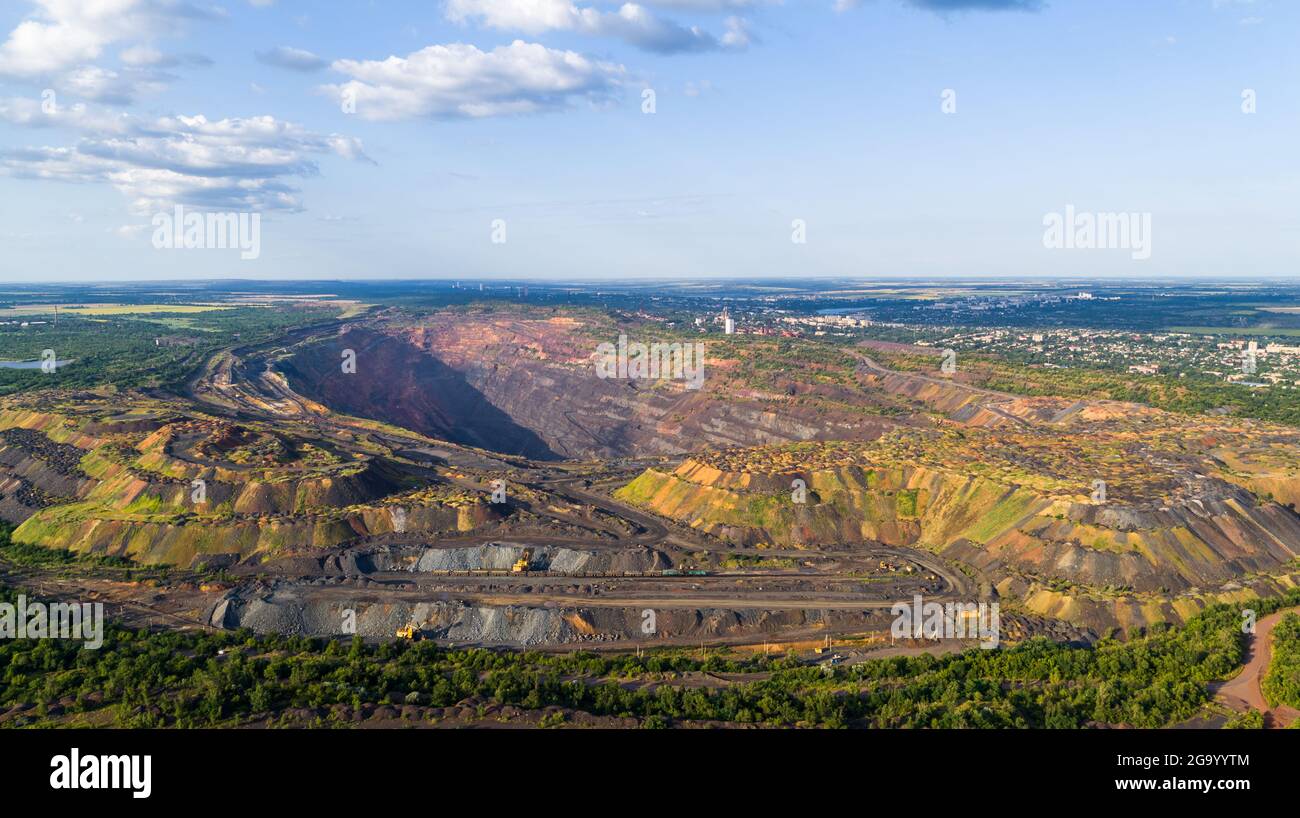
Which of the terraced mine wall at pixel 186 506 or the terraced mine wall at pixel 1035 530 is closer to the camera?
the terraced mine wall at pixel 1035 530

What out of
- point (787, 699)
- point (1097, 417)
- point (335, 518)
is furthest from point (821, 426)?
point (787, 699)

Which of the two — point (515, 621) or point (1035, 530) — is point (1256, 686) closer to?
point (1035, 530)

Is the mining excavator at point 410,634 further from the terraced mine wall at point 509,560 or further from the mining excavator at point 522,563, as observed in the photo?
the mining excavator at point 522,563

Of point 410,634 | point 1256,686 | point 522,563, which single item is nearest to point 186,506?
point 410,634

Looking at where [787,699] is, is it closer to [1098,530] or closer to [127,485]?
[1098,530]

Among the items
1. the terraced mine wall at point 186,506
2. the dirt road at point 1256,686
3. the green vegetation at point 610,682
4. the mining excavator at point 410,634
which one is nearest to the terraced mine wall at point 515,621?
the mining excavator at point 410,634

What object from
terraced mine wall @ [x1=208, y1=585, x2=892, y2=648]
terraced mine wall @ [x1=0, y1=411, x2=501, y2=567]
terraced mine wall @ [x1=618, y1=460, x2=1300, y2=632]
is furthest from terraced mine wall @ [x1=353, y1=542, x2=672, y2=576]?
terraced mine wall @ [x1=618, y1=460, x2=1300, y2=632]
